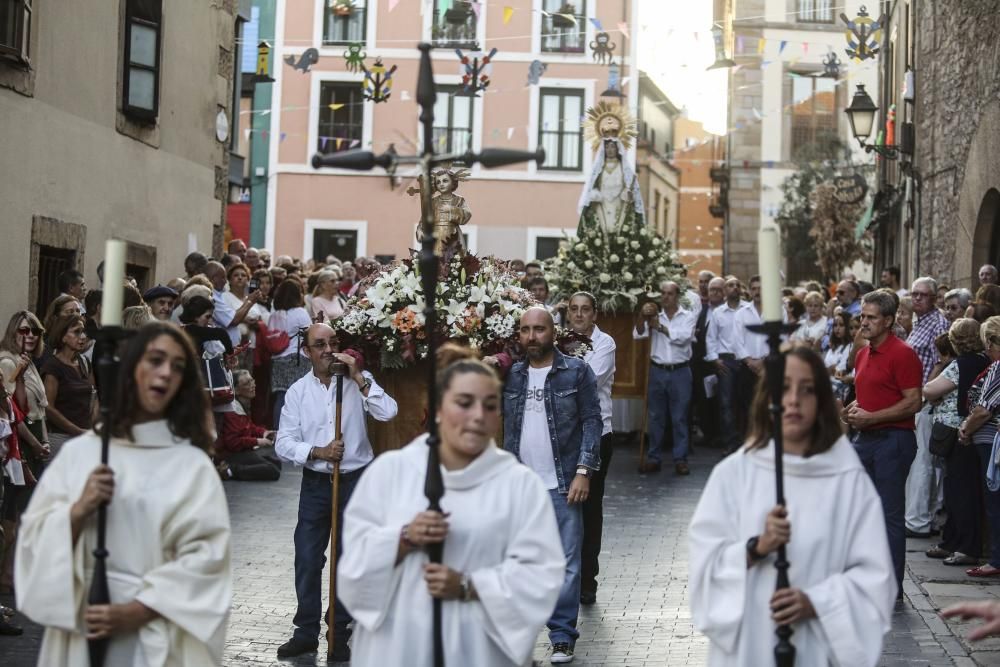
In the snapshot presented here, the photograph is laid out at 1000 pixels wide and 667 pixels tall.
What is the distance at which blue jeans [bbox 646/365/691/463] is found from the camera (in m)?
17.8

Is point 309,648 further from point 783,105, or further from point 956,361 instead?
point 783,105

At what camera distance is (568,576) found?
9.66 m

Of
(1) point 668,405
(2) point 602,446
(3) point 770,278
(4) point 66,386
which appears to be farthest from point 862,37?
(3) point 770,278

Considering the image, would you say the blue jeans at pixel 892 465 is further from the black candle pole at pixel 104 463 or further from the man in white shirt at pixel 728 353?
the man in white shirt at pixel 728 353

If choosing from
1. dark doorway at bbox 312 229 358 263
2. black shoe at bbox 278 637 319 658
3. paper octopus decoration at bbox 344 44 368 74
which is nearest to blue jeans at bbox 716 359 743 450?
black shoe at bbox 278 637 319 658

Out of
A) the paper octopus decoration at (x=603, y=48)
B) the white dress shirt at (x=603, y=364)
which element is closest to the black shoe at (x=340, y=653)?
the white dress shirt at (x=603, y=364)

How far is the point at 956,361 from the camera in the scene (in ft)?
41.0

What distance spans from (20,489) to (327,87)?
31514 millimetres

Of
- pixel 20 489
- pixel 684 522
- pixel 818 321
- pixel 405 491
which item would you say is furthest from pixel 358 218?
pixel 405 491

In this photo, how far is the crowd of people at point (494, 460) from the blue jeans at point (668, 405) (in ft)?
0.11

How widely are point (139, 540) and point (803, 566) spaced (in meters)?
2.26

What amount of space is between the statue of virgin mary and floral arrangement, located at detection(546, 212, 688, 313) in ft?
3.42

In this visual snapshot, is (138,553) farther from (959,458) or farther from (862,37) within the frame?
(862,37)

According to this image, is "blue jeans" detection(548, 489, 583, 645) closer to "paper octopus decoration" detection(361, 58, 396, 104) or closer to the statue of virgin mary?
the statue of virgin mary
